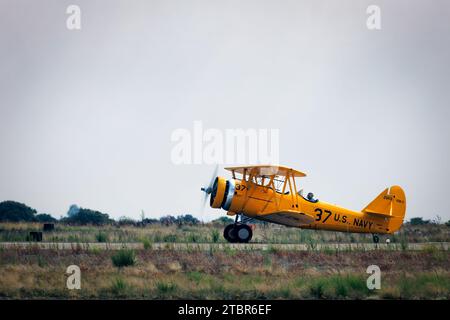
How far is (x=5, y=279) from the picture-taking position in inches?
659

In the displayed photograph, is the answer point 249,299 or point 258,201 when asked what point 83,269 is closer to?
point 249,299

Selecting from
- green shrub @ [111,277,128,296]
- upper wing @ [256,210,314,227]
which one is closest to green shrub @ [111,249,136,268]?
green shrub @ [111,277,128,296]

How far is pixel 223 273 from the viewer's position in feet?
59.6

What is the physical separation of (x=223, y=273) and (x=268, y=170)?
327 inches

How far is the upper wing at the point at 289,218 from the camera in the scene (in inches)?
1016

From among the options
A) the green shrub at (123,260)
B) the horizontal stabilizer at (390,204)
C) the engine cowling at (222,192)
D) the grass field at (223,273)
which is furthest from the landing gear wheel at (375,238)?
the green shrub at (123,260)

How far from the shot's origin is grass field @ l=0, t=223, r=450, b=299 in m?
16.1

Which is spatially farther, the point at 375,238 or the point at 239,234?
the point at 375,238

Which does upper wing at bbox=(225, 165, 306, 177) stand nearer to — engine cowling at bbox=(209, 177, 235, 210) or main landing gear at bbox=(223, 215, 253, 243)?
engine cowling at bbox=(209, 177, 235, 210)

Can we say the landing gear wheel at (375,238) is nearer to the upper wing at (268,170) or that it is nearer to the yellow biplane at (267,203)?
the yellow biplane at (267,203)

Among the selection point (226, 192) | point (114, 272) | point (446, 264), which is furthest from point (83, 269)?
point (446, 264)

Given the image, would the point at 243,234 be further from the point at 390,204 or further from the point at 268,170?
the point at 390,204

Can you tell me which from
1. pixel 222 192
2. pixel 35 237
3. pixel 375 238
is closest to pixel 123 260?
pixel 222 192
